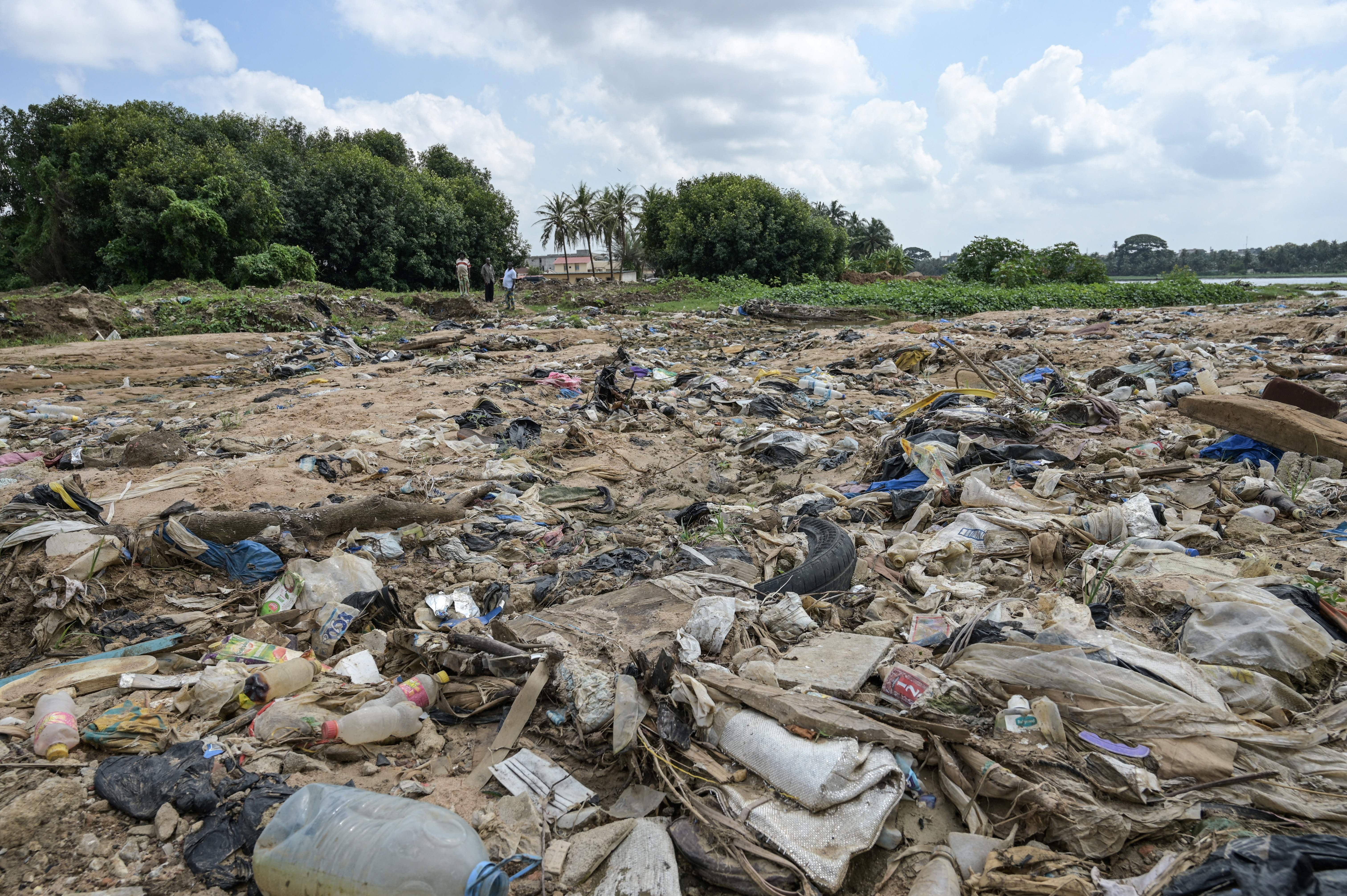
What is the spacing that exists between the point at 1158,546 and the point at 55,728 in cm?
455

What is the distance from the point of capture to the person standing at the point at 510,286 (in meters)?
18.0

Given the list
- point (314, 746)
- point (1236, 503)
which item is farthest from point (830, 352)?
point (314, 746)

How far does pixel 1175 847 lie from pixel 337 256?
28.7 metres

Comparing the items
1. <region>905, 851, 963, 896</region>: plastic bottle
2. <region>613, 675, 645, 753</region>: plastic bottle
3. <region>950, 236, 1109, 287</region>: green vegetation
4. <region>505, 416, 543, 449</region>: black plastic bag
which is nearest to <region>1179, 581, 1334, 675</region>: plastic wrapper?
<region>905, 851, 963, 896</region>: plastic bottle

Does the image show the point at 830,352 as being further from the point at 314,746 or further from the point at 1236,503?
the point at 314,746

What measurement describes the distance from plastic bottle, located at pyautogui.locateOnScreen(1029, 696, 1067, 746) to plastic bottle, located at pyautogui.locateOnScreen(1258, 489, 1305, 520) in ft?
9.27

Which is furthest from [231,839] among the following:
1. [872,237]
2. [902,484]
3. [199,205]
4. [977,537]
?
[872,237]

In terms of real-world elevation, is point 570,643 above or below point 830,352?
below

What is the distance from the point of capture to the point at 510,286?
59.3 ft

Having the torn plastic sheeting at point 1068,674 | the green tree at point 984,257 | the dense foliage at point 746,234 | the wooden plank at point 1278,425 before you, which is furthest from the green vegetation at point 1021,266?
the torn plastic sheeting at point 1068,674

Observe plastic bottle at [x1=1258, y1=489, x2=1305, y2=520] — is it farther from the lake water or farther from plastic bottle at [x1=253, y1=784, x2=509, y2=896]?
the lake water

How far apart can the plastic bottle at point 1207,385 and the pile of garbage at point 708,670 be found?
1.10 metres

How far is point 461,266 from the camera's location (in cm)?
1939

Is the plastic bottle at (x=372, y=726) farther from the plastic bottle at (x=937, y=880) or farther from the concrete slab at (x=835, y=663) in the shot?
the plastic bottle at (x=937, y=880)
